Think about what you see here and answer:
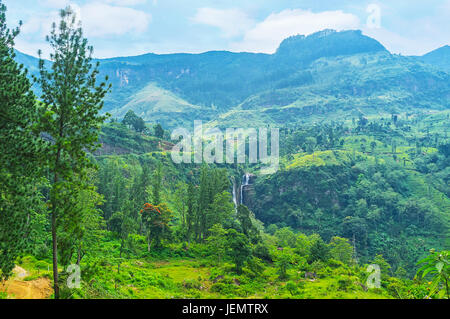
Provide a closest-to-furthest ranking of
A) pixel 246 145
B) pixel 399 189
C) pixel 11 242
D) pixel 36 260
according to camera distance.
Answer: pixel 11 242 → pixel 36 260 → pixel 399 189 → pixel 246 145

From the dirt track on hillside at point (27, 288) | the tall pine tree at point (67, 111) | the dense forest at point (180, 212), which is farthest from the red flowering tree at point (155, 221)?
the tall pine tree at point (67, 111)

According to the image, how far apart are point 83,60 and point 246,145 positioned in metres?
120

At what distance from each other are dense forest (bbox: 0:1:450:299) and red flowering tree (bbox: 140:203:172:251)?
21cm

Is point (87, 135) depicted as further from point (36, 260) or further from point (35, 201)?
point (36, 260)

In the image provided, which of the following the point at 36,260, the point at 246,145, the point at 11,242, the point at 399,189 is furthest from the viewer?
the point at 246,145

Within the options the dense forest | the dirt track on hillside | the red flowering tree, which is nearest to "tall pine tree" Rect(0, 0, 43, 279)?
the dense forest

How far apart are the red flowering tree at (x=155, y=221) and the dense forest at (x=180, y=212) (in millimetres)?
210

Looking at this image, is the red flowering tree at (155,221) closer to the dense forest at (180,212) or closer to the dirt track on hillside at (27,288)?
the dense forest at (180,212)

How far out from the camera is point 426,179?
105000mm

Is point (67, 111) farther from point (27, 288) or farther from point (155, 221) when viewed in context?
point (155, 221)

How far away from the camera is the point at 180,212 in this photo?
57188 mm

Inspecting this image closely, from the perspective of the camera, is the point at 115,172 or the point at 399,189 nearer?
the point at 115,172

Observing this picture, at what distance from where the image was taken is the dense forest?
13914mm
